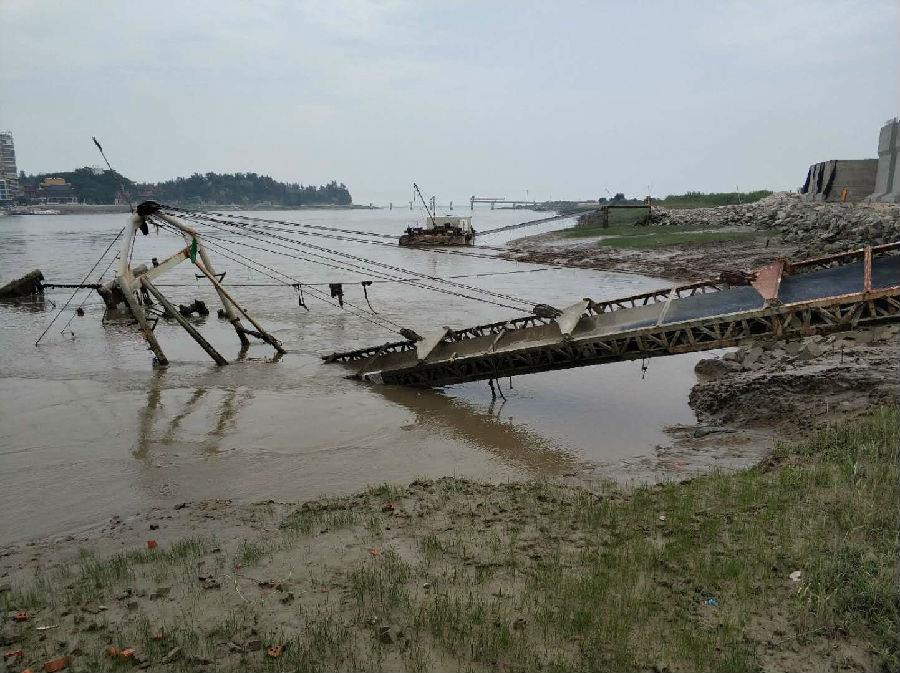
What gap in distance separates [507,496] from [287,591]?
11.1 ft

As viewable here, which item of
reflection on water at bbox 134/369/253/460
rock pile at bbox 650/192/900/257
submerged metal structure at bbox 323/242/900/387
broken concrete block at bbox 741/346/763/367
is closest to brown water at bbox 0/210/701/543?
reflection on water at bbox 134/369/253/460

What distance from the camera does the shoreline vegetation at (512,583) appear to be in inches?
196

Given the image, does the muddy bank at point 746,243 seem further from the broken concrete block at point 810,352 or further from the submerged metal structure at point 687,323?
the submerged metal structure at point 687,323

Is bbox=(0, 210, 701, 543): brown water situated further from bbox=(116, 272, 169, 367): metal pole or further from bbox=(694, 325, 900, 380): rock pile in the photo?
bbox=(116, 272, 169, 367): metal pole

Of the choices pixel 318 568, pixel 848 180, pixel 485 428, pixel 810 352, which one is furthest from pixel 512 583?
pixel 848 180

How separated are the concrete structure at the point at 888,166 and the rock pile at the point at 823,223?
1364mm

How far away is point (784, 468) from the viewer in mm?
8289

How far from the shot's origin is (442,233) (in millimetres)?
66750

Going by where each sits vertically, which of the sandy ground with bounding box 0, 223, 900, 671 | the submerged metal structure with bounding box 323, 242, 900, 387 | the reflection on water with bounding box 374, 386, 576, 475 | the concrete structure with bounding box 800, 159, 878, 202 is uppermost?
the concrete structure with bounding box 800, 159, 878, 202

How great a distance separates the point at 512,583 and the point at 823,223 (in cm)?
3517

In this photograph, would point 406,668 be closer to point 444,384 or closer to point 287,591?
point 287,591

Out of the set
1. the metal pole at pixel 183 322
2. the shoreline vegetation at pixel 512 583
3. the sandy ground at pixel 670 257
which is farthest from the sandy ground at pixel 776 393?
the sandy ground at pixel 670 257

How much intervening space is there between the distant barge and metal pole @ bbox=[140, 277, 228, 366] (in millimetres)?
47051

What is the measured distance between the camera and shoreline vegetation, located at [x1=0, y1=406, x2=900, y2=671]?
499cm
